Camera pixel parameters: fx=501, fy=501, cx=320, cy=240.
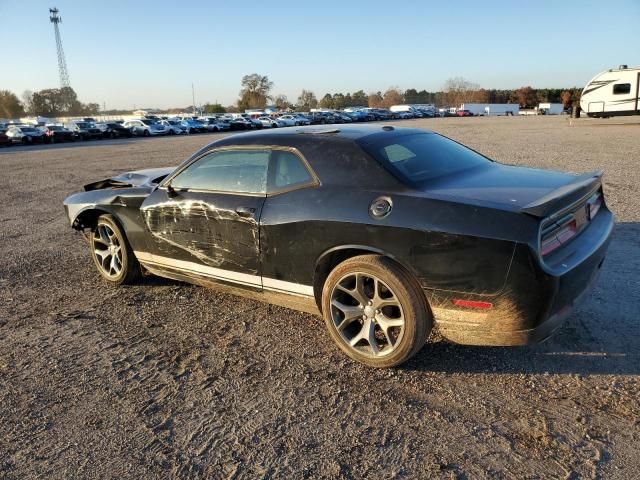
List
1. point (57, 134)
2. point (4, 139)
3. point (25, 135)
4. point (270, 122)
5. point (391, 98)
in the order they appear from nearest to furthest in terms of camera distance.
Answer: point (4, 139) < point (25, 135) < point (57, 134) < point (270, 122) < point (391, 98)

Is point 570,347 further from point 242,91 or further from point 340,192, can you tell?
point 242,91

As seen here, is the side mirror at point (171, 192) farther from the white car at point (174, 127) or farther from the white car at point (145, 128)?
the white car at point (174, 127)

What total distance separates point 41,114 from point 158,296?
118494 mm

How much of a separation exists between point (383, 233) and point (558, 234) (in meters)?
1.02

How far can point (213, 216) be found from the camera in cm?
400

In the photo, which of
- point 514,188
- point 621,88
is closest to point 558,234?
point 514,188

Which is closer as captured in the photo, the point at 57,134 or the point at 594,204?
the point at 594,204

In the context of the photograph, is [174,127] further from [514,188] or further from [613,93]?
[514,188]

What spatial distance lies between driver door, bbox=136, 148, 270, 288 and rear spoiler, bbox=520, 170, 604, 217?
6.25ft

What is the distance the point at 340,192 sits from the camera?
11.1 feet

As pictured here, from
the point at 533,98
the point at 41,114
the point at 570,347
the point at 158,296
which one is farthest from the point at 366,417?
the point at 41,114

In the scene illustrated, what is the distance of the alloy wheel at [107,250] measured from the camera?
5.07 m

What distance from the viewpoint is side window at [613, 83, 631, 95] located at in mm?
27266

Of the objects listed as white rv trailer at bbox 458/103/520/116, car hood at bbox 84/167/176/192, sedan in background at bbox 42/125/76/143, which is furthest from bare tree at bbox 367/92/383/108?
car hood at bbox 84/167/176/192
